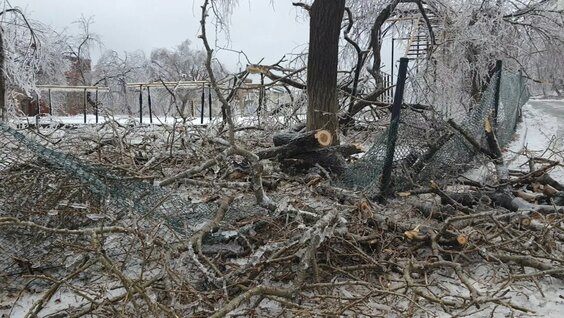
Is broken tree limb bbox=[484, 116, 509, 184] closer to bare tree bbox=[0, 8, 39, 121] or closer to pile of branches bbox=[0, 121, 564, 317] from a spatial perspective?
pile of branches bbox=[0, 121, 564, 317]

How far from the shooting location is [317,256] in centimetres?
299

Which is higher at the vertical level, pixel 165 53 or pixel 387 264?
pixel 165 53

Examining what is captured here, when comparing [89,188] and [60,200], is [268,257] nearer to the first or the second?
[89,188]

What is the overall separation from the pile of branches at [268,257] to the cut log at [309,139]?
1146 millimetres

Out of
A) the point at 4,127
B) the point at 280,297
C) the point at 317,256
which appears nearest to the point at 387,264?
the point at 317,256

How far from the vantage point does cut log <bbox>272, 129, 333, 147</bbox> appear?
4.84 m

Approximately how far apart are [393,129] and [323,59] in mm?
2512

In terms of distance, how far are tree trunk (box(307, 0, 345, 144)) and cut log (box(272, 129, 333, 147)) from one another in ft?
3.57

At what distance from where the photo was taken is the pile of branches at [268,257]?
97.2 inches

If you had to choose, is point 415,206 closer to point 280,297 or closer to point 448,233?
point 448,233

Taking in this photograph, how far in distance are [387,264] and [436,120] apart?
2599mm

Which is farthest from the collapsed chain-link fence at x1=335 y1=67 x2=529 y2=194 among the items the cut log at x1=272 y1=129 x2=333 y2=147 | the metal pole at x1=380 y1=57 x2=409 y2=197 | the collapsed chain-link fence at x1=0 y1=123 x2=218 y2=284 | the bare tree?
the bare tree

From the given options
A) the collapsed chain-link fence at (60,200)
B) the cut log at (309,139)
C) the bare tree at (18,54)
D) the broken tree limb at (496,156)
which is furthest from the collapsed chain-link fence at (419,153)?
the bare tree at (18,54)

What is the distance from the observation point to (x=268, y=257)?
9.39 feet
